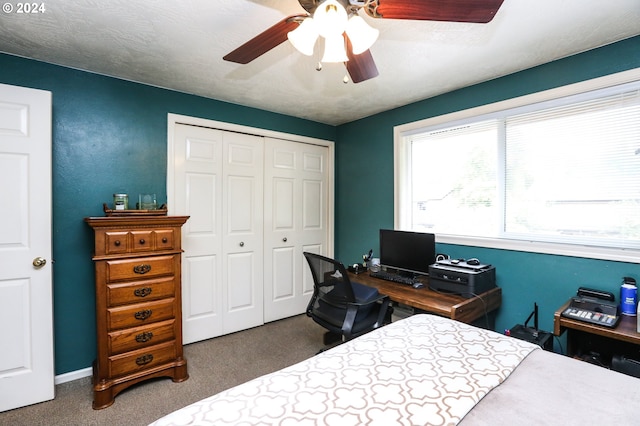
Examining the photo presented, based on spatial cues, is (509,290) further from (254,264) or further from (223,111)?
(223,111)

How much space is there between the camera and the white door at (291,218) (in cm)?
344

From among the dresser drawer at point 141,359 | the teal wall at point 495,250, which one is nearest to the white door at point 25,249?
the dresser drawer at point 141,359

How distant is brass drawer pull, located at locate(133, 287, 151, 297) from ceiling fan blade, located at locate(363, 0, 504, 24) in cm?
228

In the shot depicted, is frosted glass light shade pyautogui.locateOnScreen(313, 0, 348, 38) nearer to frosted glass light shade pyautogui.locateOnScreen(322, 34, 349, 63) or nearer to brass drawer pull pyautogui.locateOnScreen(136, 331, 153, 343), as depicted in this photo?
frosted glass light shade pyautogui.locateOnScreen(322, 34, 349, 63)

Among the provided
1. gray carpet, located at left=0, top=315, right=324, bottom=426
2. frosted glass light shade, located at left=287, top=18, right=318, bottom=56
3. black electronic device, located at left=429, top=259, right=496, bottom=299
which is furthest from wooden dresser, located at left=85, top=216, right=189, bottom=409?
black electronic device, located at left=429, top=259, right=496, bottom=299

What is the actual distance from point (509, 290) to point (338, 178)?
2326 millimetres

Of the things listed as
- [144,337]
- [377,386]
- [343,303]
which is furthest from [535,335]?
[144,337]

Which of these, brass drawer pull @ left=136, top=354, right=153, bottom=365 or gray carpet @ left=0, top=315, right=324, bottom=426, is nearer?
gray carpet @ left=0, top=315, right=324, bottom=426

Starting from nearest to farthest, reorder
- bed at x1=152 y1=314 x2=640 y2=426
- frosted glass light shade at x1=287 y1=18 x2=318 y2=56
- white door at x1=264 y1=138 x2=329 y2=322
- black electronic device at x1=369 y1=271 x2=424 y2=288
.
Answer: bed at x1=152 y1=314 x2=640 y2=426
frosted glass light shade at x1=287 y1=18 x2=318 y2=56
black electronic device at x1=369 y1=271 x2=424 y2=288
white door at x1=264 y1=138 x2=329 y2=322

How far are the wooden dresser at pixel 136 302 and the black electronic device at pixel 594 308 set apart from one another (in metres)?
2.70

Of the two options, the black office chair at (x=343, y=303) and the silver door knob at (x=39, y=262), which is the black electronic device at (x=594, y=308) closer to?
the black office chair at (x=343, y=303)

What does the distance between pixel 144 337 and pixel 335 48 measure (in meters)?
2.32

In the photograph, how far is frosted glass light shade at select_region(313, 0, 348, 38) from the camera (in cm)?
119

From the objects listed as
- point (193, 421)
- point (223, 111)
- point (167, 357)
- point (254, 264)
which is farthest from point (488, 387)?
point (223, 111)
